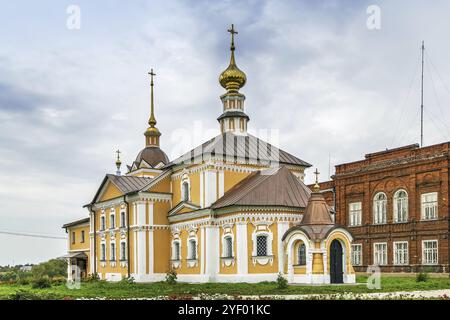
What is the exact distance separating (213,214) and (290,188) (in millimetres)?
4187

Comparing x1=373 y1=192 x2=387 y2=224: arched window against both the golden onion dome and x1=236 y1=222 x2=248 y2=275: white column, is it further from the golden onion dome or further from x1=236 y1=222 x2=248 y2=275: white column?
x1=236 y1=222 x2=248 y2=275: white column

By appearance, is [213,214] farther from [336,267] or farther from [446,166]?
[446,166]

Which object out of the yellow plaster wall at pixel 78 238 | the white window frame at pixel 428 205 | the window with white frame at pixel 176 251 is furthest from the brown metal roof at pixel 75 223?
the white window frame at pixel 428 205

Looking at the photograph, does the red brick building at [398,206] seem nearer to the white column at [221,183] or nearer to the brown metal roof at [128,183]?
the white column at [221,183]

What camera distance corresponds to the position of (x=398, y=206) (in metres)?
37.9

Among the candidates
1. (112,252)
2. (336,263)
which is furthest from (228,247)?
(112,252)

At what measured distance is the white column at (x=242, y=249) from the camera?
28672 mm

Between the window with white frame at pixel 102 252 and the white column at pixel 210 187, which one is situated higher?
the white column at pixel 210 187

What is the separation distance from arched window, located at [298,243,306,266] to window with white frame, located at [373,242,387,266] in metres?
12.8

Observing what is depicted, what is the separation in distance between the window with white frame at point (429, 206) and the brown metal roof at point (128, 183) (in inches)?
667
